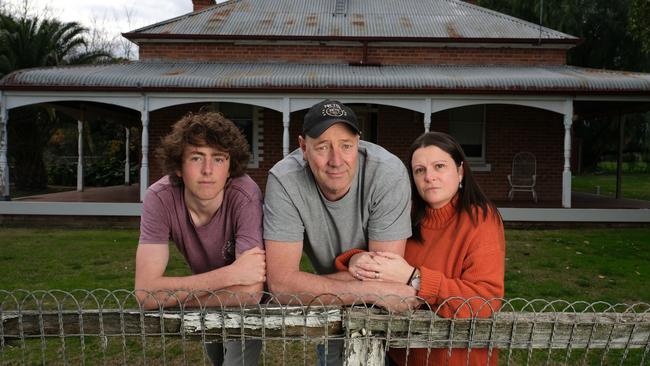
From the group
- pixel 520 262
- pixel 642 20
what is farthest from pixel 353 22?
pixel 520 262

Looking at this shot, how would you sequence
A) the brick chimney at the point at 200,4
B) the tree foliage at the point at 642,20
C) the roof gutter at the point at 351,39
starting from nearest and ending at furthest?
1. the tree foliage at the point at 642,20
2. the roof gutter at the point at 351,39
3. the brick chimney at the point at 200,4

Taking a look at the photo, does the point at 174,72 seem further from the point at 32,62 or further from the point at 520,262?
the point at 520,262

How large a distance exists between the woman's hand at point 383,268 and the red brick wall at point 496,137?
35.3 feet

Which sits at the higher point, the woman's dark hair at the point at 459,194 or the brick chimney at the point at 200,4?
the brick chimney at the point at 200,4

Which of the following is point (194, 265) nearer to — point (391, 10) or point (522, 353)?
point (522, 353)

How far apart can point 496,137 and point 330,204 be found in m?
11.5

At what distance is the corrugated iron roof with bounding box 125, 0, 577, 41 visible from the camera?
43.4 feet

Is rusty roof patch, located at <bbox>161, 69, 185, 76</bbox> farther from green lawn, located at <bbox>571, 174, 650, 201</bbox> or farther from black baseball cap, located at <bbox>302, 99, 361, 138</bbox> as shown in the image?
green lawn, located at <bbox>571, 174, 650, 201</bbox>

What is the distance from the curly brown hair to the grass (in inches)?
82.4

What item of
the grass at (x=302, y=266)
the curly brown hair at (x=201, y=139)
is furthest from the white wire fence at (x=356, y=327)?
the grass at (x=302, y=266)

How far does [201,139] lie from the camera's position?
7.11 feet

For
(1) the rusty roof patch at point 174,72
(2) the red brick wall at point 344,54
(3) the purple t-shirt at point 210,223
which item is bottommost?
(3) the purple t-shirt at point 210,223

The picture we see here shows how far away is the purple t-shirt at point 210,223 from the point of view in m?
2.22

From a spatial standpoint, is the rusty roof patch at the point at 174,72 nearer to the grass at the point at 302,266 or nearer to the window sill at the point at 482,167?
the grass at the point at 302,266
